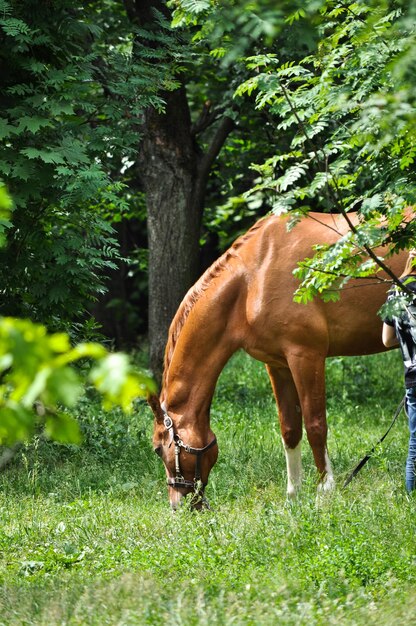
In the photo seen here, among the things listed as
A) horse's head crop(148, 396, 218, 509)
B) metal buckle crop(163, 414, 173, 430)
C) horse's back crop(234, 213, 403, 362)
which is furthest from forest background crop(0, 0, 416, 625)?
metal buckle crop(163, 414, 173, 430)

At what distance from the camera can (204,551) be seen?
5031 mm

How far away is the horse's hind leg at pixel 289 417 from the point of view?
289 inches

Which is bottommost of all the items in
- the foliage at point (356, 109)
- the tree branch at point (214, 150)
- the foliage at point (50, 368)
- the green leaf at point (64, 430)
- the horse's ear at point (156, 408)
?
the horse's ear at point (156, 408)

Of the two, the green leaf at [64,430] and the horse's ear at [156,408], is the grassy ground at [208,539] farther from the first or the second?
the green leaf at [64,430]

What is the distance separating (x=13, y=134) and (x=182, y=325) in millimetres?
1857

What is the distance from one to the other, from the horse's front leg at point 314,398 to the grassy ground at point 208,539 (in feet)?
0.95

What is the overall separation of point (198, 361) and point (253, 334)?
455mm

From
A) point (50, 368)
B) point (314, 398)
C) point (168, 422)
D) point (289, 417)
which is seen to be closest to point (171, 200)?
point (289, 417)

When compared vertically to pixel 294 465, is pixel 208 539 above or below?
below

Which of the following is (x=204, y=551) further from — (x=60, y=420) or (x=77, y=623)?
(x=60, y=420)

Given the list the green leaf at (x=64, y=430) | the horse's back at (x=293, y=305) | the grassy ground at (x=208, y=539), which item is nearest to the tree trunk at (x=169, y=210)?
the grassy ground at (x=208, y=539)

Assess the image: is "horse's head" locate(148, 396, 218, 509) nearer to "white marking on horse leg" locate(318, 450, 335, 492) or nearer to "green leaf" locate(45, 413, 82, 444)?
"white marking on horse leg" locate(318, 450, 335, 492)

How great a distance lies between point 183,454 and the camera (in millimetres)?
6699

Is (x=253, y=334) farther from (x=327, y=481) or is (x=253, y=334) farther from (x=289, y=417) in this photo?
(x=327, y=481)
